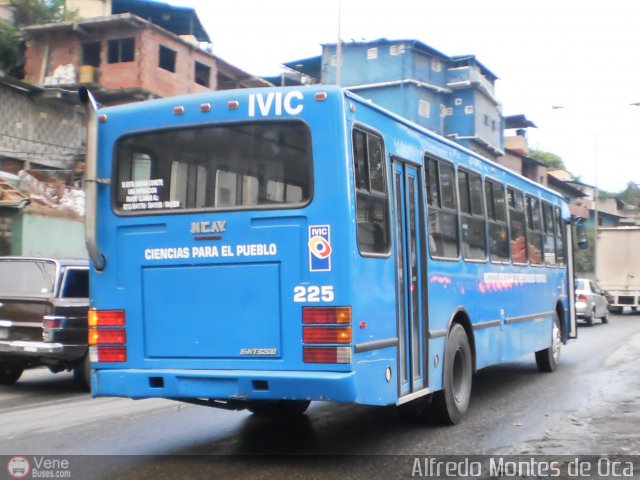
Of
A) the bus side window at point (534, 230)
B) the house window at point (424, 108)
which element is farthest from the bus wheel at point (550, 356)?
the house window at point (424, 108)

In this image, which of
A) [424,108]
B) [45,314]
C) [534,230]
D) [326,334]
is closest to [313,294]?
[326,334]

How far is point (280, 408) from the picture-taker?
804cm

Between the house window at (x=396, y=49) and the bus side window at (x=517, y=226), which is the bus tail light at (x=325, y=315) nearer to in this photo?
the bus side window at (x=517, y=226)

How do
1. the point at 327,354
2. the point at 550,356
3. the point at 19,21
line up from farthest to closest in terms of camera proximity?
the point at 19,21
the point at 550,356
the point at 327,354

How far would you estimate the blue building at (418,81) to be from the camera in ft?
160

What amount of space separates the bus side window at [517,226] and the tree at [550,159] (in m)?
73.2

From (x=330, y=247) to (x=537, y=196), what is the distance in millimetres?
7098

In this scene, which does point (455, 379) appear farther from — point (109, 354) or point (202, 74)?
point (202, 74)

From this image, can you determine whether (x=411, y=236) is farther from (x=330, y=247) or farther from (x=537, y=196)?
(x=537, y=196)

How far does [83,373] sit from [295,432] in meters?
4.38

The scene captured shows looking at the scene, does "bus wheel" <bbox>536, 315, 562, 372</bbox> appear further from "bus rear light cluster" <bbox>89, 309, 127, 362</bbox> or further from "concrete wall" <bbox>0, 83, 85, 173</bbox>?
"concrete wall" <bbox>0, 83, 85, 173</bbox>

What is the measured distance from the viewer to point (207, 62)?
118 feet

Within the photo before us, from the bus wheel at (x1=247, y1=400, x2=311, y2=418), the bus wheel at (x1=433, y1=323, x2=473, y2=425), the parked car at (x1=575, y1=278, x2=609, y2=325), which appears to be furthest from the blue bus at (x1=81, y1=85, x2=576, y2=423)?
the parked car at (x1=575, y1=278, x2=609, y2=325)

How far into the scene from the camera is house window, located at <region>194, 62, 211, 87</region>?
1426 inches
